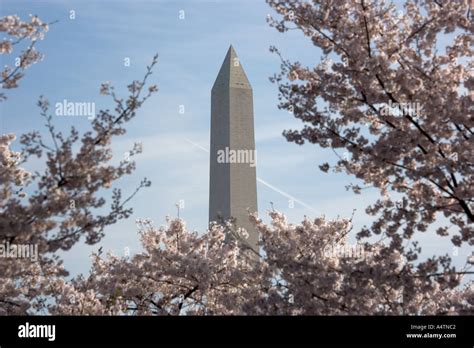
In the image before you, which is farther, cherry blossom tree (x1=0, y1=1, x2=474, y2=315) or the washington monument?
the washington monument

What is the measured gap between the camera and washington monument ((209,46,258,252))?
25.0m

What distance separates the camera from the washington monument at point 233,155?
2495cm

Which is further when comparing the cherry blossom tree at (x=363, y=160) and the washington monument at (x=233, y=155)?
the washington monument at (x=233, y=155)

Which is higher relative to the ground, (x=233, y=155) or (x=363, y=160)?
(x=233, y=155)

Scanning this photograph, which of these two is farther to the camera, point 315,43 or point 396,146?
point 315,43

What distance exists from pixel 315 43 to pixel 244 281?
18.2 ft

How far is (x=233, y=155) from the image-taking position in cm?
2517

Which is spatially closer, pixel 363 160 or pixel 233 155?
pixel 363 160

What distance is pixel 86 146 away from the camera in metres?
6.85

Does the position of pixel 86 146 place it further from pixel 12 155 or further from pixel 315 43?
pixel 12 155

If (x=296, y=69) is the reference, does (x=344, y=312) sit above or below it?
below
